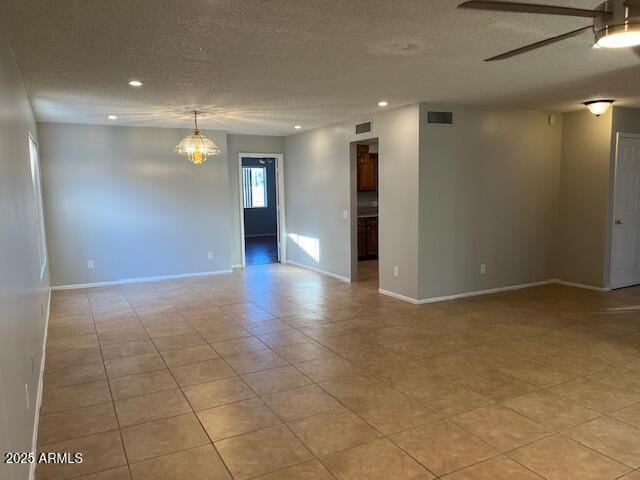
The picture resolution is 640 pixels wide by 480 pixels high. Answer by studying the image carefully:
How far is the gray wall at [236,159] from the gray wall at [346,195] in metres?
0.39

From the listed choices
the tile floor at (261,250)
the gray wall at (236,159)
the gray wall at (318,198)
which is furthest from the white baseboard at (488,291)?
the tile floor at (261,250)

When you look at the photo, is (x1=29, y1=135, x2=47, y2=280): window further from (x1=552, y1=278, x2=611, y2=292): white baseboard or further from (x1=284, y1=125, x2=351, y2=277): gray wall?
(x1=552, y1=278, x2=611, y2=292): white baseboard

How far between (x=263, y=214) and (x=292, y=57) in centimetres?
1043

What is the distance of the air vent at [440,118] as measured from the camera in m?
5.43

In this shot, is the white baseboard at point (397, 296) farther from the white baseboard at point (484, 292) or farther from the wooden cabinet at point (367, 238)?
the wooden cabinet at point (367, 238)

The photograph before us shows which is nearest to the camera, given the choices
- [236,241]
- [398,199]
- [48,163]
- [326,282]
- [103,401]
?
[103,401]

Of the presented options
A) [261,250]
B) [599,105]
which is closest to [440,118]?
[599,105]

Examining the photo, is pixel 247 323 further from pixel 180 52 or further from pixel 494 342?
pixel 180 52

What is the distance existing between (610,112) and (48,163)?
7663 mm

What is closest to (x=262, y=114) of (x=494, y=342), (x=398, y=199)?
(x=398, y=199)

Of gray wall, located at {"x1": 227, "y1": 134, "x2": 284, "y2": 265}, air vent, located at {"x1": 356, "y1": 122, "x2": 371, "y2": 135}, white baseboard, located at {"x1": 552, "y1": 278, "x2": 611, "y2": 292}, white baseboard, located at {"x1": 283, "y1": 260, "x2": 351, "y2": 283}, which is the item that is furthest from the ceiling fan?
gray wall, located at {"x1": 227, "y1": 134, "x2": 284, "y2": 265}

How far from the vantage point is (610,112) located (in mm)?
5910

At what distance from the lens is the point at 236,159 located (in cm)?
829

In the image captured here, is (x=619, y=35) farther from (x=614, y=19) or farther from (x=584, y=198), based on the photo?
(x=584, y=198)
